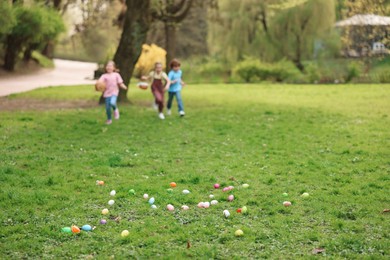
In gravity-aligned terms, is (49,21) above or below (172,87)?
above

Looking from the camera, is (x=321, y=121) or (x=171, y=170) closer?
(x=171, y=170)

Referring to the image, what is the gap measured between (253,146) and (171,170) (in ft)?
8.69

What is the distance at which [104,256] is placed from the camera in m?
4.69

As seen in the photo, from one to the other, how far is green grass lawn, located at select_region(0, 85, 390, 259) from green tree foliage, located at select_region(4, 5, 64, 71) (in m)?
15.0

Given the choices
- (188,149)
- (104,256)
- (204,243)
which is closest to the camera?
(104,256)

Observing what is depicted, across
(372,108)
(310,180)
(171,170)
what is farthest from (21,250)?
(372,108)

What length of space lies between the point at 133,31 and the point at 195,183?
32.6ft

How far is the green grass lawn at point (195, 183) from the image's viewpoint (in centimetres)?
501

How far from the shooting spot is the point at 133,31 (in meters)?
Answer: 16.1

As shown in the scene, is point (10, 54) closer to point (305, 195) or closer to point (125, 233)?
point (305, 195)

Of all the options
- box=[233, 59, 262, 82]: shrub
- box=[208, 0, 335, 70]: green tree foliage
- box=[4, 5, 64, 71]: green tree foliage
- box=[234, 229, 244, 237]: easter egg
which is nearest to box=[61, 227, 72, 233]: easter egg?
box=[234, 229, 244, 237]: easter egg

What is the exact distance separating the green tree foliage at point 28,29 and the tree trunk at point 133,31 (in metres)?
11.6

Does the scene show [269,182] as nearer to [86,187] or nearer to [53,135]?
[86,187]

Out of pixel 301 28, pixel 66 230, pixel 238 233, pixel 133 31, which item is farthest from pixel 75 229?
pixel 301 28
